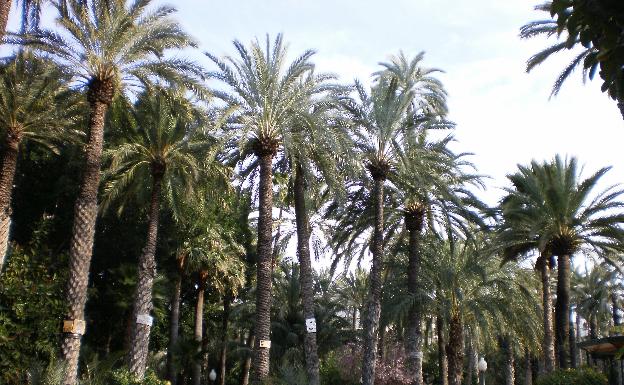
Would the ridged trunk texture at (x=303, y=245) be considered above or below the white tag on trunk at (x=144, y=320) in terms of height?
above

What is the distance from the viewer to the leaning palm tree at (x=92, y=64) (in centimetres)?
1697

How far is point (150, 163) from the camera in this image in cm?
2227

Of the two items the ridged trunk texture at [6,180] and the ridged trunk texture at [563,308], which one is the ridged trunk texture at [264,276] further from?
the ridged trunk texture at [563,308]

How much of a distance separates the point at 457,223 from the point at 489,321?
553 cm

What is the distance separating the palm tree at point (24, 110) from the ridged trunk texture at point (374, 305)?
10945 millimetres

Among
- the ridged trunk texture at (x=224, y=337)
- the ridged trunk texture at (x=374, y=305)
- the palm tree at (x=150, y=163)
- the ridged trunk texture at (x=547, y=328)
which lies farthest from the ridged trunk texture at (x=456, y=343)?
the palm tree at (x=150, y=163)

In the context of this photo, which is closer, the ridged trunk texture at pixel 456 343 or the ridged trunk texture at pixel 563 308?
the ridged trunk texture at pixel 563 308

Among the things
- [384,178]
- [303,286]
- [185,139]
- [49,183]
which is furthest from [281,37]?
[49,183]

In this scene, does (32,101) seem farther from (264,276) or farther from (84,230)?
(264,276)

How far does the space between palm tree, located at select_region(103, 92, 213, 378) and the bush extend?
1352 centimetres

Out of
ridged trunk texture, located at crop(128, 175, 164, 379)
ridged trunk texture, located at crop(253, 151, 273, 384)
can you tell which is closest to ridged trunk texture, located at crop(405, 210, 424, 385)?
ridged trunk texture, located at crop(253, 151, 273, 384)

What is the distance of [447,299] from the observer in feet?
101

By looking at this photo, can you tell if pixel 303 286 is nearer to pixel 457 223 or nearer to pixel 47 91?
pixel 457 223

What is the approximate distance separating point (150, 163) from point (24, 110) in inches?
170
